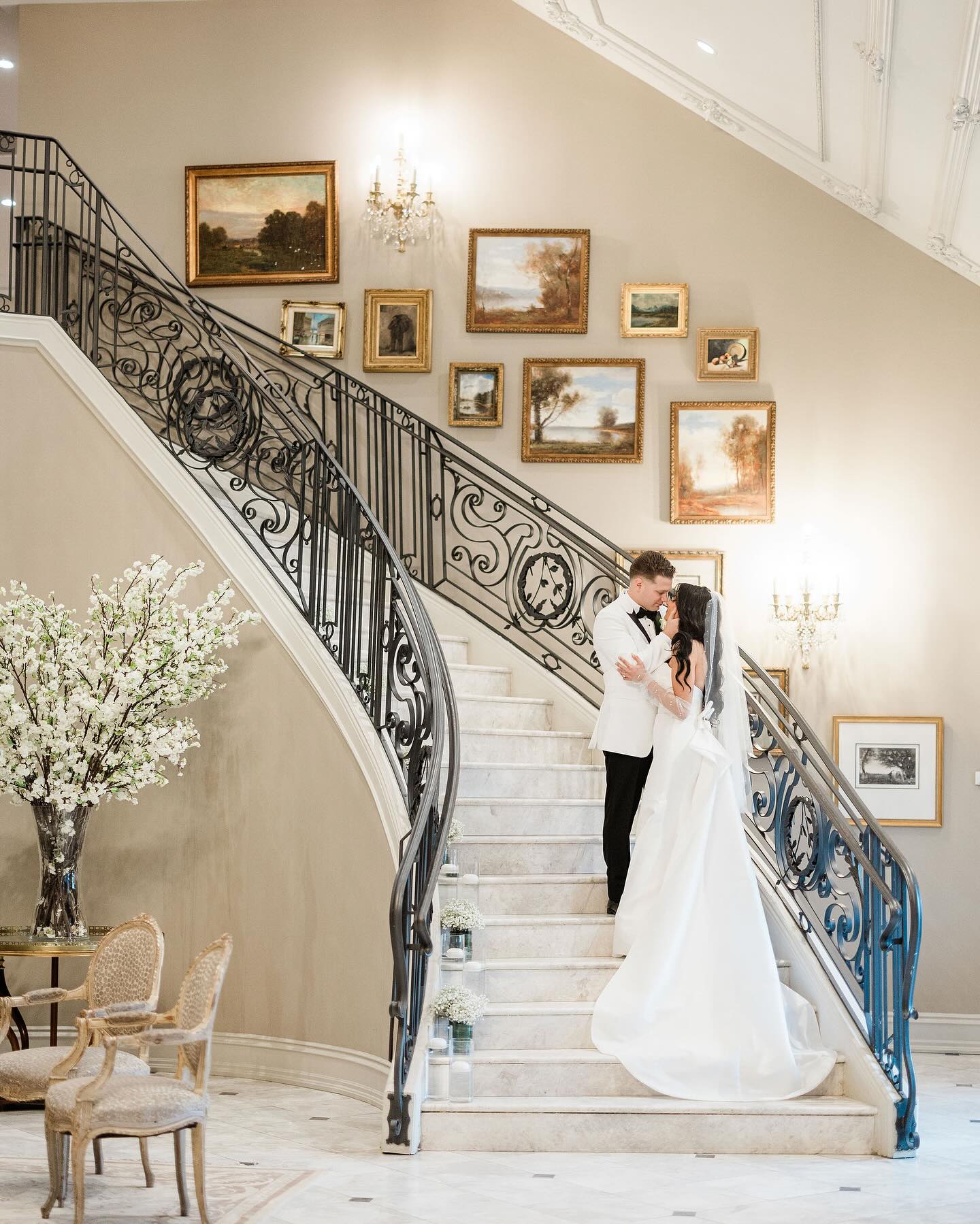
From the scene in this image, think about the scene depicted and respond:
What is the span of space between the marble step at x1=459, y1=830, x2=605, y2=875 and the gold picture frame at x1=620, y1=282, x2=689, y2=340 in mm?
3749

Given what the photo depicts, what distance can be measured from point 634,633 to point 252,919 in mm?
2403

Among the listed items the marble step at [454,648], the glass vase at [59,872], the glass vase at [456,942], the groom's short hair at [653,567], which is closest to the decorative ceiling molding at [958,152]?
the groom's short hair at [653,567]

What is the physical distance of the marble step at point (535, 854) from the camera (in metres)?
6.03

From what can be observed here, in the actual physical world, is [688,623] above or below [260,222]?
below

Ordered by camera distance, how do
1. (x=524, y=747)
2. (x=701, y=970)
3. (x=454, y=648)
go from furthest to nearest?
1. (x=454, y=648)
2. (x=524, y=747)
3. (x=701, y=970)

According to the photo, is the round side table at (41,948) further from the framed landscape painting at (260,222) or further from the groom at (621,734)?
the framed landscape painting at (260,222)

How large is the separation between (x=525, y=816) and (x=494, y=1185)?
2170mm

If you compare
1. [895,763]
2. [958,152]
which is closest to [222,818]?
[895,763]

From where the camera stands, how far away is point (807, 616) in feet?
26.1

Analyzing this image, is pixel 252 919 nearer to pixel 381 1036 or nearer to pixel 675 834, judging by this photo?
pixel 381 1036

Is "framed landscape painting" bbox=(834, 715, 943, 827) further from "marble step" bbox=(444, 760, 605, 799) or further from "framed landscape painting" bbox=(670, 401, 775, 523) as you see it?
"marble step" bbox=(444, 760, 605, 799)

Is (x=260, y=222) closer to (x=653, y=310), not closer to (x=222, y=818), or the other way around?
(x=653, y=310)

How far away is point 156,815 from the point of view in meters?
6.70

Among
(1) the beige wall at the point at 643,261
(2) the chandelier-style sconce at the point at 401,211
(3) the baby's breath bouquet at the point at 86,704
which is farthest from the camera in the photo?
(2) the chandelier-style sconce at the point at 401,211
